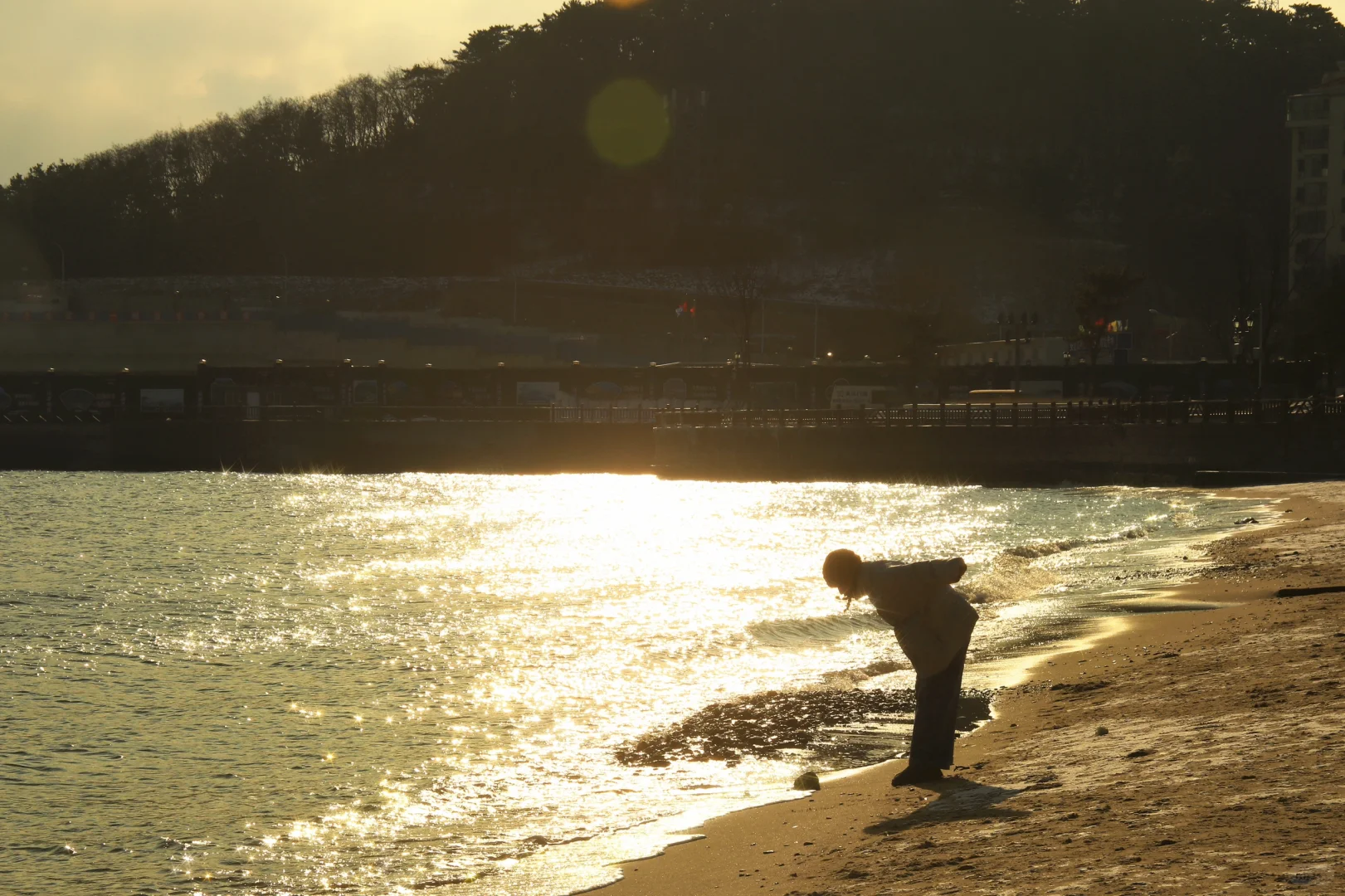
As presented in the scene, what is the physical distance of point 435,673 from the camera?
70.2 feet

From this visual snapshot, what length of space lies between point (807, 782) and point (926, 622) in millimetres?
2465

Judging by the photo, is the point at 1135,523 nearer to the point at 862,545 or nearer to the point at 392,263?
the point at 862,545

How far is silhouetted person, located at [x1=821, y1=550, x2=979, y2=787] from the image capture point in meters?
10.7

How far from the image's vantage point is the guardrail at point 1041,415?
64.6 metres

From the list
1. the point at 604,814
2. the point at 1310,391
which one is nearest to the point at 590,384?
the point at 1310,391

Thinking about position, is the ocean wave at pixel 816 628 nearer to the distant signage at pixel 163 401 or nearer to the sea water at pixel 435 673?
the sea water at pixel 435 673

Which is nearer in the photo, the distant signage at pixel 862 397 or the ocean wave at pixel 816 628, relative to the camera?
the ocean wave at pixel 816 628

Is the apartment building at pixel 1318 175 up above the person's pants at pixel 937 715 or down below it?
above

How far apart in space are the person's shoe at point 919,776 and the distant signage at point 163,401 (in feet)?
320

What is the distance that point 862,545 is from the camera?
4122 centimetres

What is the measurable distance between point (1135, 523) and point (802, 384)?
58.2 m

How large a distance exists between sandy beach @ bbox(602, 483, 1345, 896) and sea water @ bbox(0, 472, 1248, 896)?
118 centimetres

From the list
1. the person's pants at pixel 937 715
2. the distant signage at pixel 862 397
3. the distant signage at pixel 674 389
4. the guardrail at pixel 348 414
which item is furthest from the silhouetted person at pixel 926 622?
the distant signage at pixel 674 389

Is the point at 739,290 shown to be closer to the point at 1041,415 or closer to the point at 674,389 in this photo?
the point at 674,389
